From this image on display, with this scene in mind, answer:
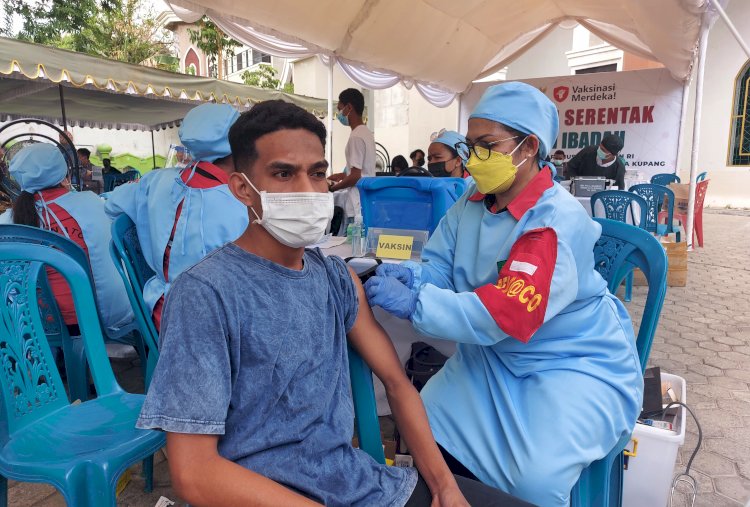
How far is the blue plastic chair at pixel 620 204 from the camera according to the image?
15.4 ft

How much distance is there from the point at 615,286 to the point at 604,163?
16.4 feet

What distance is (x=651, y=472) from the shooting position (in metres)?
1.74

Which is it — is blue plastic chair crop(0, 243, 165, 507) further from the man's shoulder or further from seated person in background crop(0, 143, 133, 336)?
seated person in background crop(0, 143, 133, 336)

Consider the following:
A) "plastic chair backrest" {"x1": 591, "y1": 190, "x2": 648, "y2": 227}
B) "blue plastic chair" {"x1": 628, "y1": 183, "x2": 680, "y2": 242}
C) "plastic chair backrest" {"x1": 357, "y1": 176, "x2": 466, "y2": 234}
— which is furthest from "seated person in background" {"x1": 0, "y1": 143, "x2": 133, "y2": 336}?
"blue plastic chair" {"x1": 628, "y1": 183, "x2": 680, "y2": 242}

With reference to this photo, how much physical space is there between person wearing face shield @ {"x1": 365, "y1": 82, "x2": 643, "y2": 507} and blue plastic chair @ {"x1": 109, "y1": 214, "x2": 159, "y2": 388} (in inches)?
49.5

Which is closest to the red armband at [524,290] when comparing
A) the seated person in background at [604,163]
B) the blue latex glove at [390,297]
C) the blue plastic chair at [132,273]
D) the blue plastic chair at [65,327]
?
the blue latex glove at [390,297]

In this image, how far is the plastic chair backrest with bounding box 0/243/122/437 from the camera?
159cm

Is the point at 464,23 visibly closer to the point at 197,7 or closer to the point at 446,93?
the point at 446,93

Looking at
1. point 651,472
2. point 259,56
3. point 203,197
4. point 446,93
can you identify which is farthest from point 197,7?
point 259,56

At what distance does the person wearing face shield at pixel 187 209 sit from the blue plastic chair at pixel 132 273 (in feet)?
0.13

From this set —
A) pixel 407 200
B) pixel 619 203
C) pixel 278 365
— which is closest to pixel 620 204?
pixel 619 203

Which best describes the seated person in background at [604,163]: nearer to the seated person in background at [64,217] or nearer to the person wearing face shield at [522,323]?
the person wearing face shield at [522,323]

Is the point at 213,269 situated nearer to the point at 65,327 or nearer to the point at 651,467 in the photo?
the point at 651,467

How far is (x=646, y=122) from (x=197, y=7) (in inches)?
301
